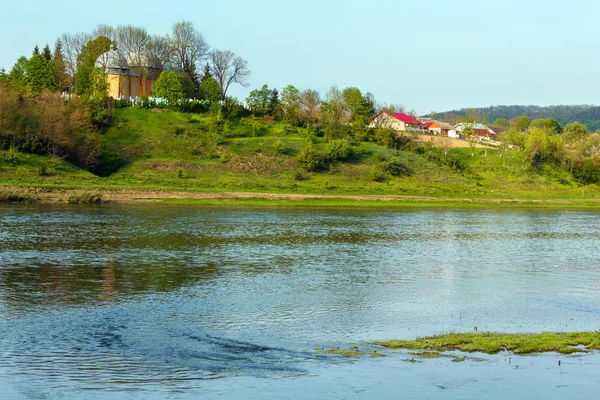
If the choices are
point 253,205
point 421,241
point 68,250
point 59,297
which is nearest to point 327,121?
point 253,205

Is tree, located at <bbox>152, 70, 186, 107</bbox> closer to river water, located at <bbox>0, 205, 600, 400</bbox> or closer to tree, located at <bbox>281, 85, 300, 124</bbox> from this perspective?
tree, located at <bbox>281, 85, 300, 124</bbox>

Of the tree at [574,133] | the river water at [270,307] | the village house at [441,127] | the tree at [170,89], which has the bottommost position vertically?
the river water at [270,307]

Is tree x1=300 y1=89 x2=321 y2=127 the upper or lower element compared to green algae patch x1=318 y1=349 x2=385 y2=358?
upper

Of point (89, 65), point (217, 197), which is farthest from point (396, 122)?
point (217, 197)

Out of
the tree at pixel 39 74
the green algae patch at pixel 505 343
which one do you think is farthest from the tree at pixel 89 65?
the green algae patch at pixel 505 343

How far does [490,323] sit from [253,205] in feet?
154

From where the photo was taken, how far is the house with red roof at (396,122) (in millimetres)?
116562

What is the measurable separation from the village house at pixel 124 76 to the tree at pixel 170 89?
7249 millimetres

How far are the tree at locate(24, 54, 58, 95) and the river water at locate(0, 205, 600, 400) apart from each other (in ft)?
189

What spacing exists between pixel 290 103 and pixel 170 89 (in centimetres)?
1959

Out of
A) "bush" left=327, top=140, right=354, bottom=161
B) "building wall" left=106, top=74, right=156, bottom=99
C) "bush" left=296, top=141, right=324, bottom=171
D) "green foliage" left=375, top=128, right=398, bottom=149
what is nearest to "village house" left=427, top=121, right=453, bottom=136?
"green foliage" left=375, top=128, right=398, bottom=149

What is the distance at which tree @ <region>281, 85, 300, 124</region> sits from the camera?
110 m

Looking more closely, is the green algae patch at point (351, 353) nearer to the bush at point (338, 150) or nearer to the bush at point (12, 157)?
the bush at point (12, 157)

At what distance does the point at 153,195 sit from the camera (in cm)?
6575
